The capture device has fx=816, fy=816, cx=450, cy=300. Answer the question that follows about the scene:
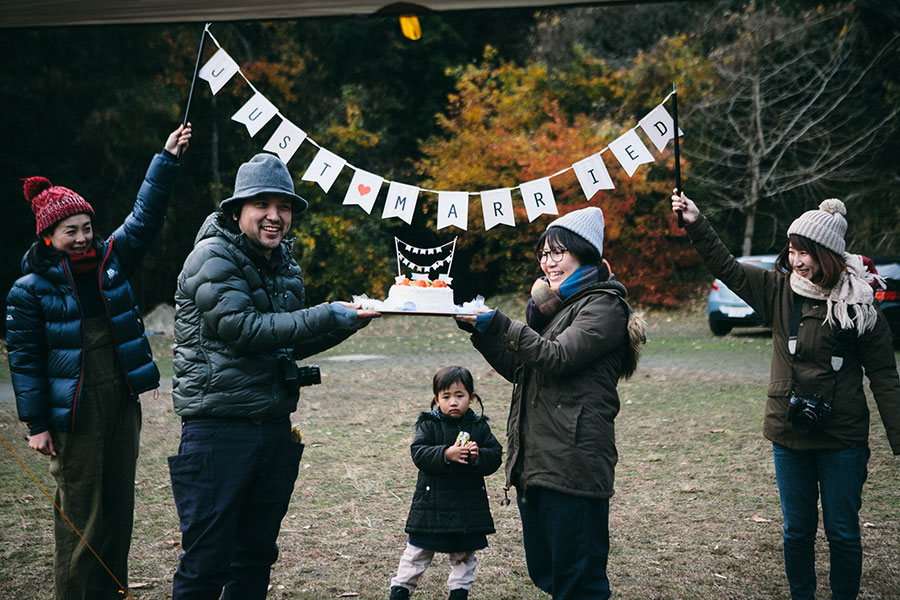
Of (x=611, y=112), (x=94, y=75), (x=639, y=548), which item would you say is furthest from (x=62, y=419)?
(x=611, y=112)

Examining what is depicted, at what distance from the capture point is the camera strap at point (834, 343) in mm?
3635

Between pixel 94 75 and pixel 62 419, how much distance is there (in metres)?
17.8

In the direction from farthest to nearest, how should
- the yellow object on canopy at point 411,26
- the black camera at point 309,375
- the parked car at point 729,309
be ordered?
the parked car at point 729,309 < the black camera at point 309,375 < the yellow object on canopy at point 411,26

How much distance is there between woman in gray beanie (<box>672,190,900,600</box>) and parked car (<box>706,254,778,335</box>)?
36.0 feet

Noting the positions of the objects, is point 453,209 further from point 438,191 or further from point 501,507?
point 501,507

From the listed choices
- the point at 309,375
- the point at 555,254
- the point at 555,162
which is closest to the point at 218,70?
the point at 309,375

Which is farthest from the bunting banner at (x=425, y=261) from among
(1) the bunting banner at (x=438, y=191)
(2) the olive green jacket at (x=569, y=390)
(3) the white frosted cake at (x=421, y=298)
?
(2) the olive green jacket at (x=569, y=390)

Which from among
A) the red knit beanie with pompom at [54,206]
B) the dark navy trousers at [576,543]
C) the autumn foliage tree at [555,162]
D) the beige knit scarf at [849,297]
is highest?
the autumn foliage tree at [555,162]

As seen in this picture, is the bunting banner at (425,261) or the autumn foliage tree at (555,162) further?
the autumn foliage tree at (555,162)

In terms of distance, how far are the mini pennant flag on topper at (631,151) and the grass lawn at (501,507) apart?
7.35 feet

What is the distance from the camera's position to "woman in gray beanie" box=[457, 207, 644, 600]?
3150 millimetres

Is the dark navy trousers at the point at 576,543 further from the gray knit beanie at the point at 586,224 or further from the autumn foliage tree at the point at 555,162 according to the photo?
the autumn foliage tree at the point at 555,162

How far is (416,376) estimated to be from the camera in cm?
1162

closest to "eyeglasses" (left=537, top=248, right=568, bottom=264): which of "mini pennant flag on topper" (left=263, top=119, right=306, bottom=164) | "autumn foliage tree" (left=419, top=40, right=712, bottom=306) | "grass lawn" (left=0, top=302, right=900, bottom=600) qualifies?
"mini pennant flag on topper" (left=263, top=119, right=306, bottom=164)
